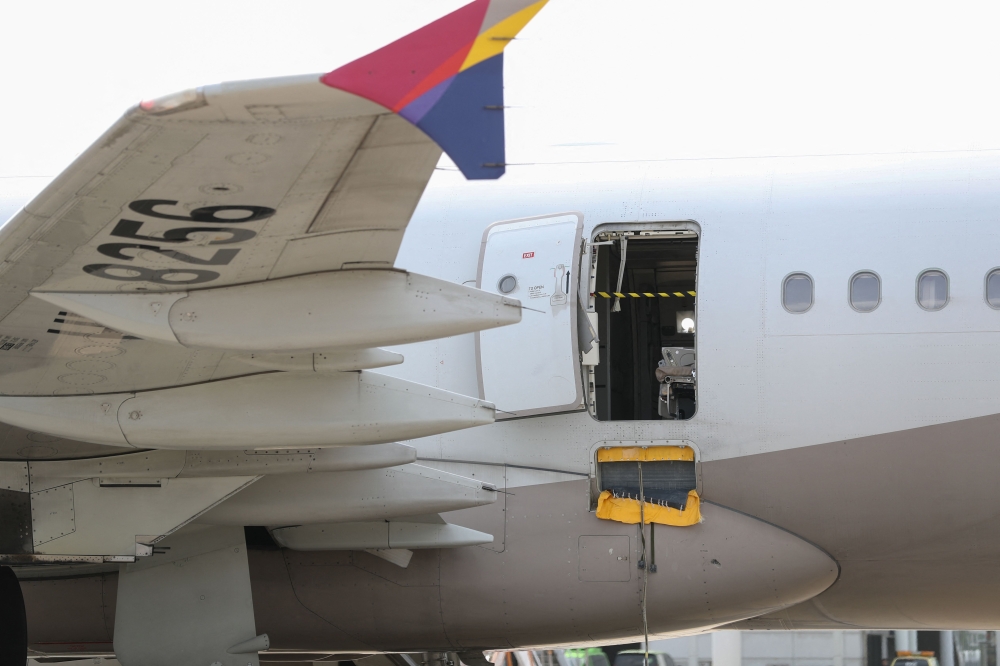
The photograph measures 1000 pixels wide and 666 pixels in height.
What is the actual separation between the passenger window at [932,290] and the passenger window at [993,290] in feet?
0.92

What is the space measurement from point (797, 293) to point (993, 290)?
134 cm

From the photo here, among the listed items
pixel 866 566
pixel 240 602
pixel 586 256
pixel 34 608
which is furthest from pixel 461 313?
Answer: pixel 34 608

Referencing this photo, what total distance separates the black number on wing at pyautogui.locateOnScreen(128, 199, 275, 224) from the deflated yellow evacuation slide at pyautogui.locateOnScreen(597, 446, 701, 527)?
3746mm

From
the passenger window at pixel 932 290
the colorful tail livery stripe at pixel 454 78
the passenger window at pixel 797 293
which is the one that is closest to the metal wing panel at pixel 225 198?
the colorful tail livery stripe at pixel 454 78

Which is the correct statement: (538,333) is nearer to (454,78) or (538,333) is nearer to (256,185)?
(256,185)

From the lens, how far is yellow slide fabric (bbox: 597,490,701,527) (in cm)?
812

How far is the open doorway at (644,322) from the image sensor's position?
28.4ft

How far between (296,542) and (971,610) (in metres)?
5.26

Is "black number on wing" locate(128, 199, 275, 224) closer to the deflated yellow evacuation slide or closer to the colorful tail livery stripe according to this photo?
the colorful tail livery stripe

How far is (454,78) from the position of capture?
4.32m

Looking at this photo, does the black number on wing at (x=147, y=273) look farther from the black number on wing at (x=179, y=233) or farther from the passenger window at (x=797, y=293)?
the passenger window at (x=797, y=293)

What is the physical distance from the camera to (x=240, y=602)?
805 centimetres

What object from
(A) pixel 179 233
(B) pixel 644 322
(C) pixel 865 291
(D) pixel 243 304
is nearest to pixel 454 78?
(A) pixel 179 233

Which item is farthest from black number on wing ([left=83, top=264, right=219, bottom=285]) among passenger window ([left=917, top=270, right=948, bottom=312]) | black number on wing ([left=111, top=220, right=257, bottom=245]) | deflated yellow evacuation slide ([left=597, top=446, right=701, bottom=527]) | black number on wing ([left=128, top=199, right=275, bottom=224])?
passenger window ([left=917, top=270, right=948, bottom=312])
